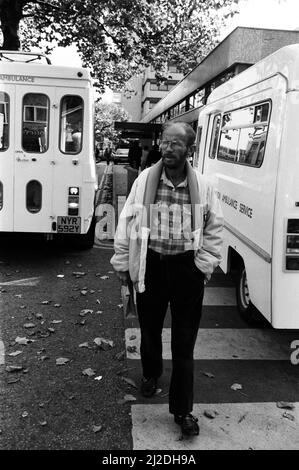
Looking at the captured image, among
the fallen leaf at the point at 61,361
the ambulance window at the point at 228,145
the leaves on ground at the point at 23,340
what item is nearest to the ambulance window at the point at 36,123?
the ambulance window at the point at 228,145

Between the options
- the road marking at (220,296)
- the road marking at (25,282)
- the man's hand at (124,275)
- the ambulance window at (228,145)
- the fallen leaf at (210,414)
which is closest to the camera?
the man's hand at (124,275)

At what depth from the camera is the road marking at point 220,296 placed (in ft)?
20.0

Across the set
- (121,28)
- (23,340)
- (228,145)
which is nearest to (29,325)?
(23,340)

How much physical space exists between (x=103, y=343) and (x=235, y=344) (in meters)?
1.34

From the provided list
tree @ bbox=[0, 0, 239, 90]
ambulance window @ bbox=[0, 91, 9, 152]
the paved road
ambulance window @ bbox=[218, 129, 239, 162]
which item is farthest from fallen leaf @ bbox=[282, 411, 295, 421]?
tree @ bbox=[0, 0, 239, 90]

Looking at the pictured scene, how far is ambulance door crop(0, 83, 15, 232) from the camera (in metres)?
6.90

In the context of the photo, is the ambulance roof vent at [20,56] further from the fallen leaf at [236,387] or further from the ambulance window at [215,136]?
the fallen leaf at [236,387]

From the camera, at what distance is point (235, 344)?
480 cm

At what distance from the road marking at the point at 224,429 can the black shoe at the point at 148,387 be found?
0.14 meters

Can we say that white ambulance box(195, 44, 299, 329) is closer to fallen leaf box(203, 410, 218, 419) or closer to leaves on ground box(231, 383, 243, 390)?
leaves on ground box(231, 383, 243, 390)

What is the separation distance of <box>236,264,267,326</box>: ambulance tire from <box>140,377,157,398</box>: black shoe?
1.95 metres

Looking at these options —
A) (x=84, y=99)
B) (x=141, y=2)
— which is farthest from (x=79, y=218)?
(x=141, y=2)

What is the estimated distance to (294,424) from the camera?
11.1ft

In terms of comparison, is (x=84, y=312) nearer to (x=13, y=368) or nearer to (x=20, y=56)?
(x=13, y=368)
